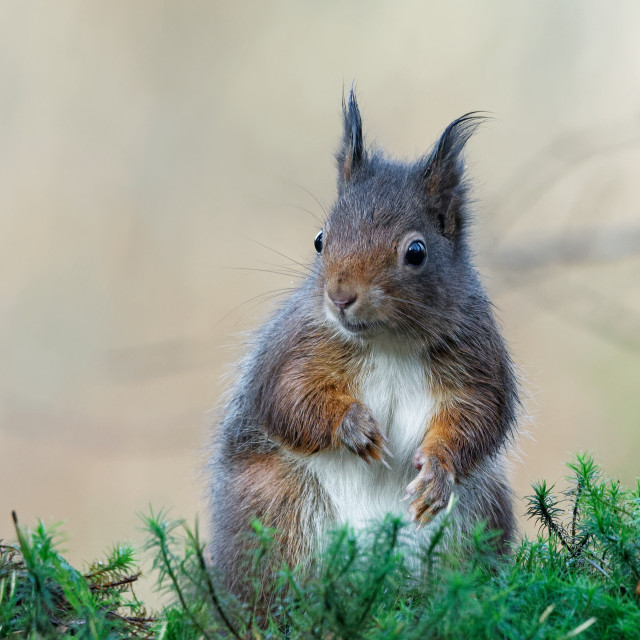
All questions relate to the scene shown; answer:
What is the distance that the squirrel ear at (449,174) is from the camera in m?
2.54

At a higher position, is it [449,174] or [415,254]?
[449,174]

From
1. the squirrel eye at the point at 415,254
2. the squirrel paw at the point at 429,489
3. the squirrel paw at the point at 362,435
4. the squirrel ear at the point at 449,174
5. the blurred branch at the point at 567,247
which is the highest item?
the blurred branch at the point at 567,247

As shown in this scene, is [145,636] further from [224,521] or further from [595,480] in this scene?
[595,480]

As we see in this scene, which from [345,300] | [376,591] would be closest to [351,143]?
[345,300]

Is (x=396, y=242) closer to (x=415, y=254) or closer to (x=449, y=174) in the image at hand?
(x=415, y=254)

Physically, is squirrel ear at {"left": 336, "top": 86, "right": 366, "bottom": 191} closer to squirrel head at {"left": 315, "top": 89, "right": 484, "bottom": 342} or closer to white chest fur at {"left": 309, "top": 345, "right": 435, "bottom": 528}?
squirrel head at {"left": 315, "top": 89, "right": 484, "bottom": 342}

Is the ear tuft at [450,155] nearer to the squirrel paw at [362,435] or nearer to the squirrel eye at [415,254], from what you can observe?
the squirrel eye at [415,254]

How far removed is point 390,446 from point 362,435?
24cm

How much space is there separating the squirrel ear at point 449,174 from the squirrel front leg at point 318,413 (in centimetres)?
58

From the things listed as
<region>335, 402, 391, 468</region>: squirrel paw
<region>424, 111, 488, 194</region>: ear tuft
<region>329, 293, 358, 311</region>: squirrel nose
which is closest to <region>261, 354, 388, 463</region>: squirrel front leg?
<region>335, 402, 391, 468</region>: squirrel paw

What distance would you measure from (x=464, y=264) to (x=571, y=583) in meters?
1.25

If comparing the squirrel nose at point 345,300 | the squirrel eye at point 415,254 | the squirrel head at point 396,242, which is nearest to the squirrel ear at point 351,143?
the squirrel head at point 396,242

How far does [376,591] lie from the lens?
130cm

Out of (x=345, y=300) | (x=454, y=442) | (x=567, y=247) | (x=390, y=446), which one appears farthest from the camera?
(x=567, y=247)
